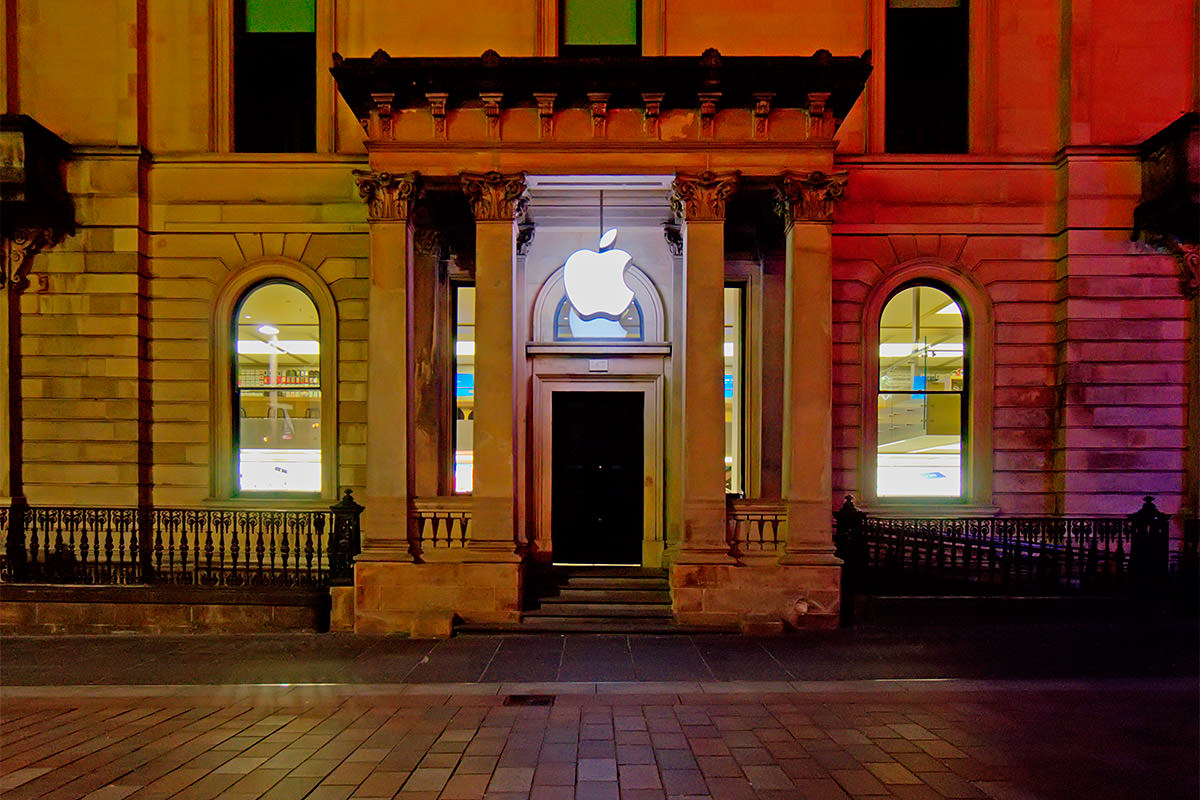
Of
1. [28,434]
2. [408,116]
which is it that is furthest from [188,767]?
[28,434]

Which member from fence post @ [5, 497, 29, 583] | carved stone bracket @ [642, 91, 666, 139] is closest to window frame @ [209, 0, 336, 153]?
carved stone bracket @ [642, 91, 666, 139]

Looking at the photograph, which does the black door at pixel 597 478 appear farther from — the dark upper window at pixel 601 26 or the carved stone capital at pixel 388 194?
the dark upper window at pixel 601 26

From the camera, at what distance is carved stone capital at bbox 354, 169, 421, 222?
363 inches

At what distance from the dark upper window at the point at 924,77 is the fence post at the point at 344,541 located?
10.7 meters

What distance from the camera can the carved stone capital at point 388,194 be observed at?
922 centimetres

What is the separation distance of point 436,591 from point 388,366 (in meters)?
3.26

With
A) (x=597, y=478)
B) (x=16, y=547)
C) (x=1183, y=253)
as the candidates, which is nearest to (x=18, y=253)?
(x=16, y=547)

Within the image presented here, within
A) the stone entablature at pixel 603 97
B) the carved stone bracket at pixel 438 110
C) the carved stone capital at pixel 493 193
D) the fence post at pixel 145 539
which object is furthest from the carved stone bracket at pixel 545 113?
the fence post at pixel 145 539

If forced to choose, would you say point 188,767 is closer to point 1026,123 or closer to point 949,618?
point 949,618

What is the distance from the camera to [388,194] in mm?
9258

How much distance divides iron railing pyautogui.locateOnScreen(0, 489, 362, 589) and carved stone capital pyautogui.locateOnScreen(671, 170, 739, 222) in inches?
257

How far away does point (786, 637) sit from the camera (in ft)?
28.5

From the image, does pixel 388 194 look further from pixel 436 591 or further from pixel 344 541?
pixel 436 591

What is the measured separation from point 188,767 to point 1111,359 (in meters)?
13.2
